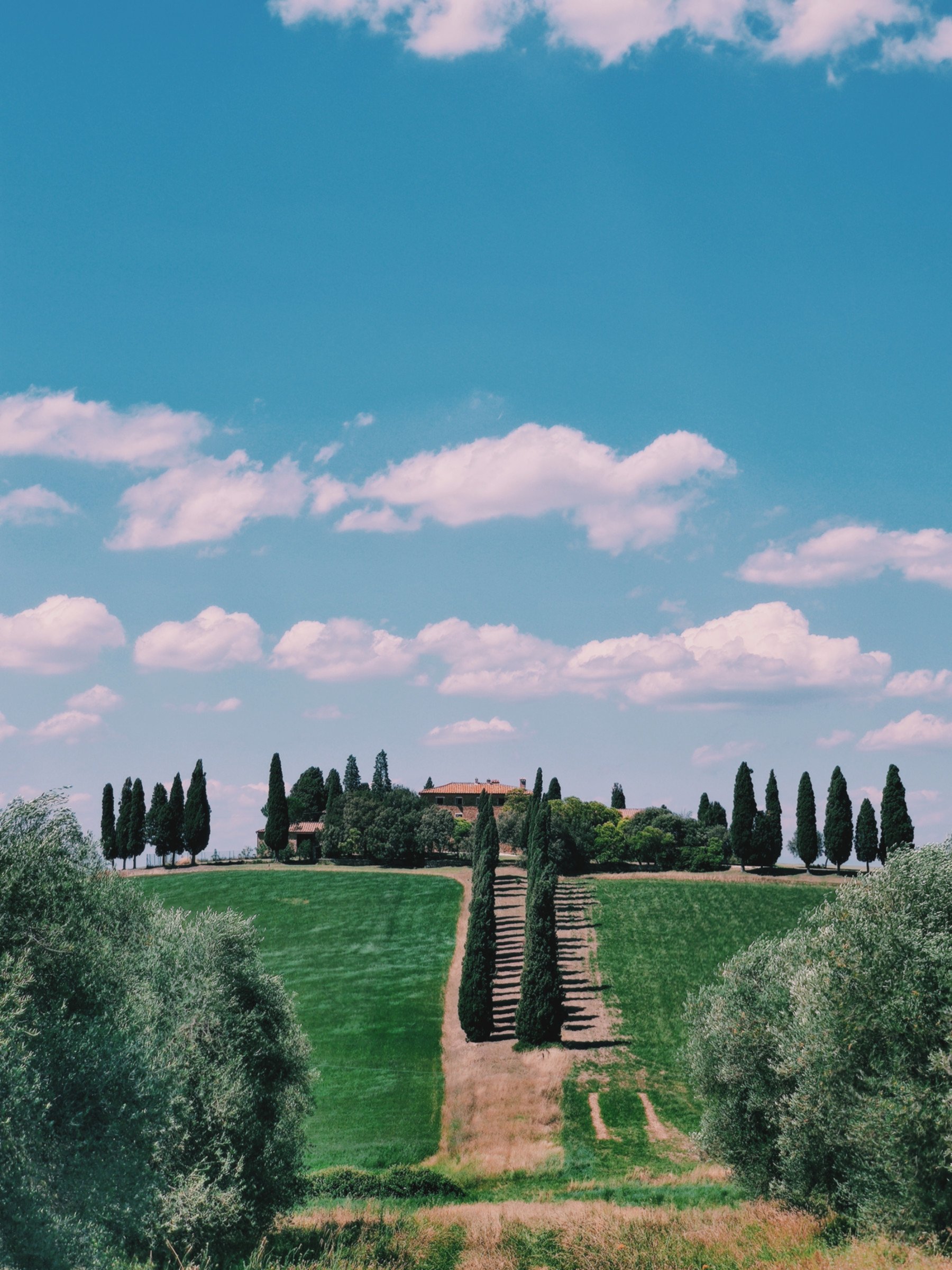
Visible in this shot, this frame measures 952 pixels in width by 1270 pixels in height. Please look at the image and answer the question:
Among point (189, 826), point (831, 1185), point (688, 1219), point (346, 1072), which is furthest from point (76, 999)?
point (189, 826)

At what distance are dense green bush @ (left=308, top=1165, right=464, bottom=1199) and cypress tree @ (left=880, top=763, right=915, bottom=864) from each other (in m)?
76.5

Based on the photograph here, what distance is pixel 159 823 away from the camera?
12150 cm

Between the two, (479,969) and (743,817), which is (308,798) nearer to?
(743,817)

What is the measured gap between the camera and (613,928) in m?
78.9

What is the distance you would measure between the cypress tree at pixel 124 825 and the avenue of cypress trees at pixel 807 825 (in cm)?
8126

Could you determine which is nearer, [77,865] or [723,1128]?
[77,865]

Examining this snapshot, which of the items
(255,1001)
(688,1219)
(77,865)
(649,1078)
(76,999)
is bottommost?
(649,1078)

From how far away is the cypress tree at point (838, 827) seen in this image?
103 metres

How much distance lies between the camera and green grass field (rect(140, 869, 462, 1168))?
45312 millimetres

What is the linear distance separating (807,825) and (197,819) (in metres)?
72.2

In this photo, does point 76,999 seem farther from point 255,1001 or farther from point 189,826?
point 189,826

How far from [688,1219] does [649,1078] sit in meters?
26.8

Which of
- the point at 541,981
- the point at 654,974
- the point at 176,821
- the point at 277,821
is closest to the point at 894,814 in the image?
the point at 654,974

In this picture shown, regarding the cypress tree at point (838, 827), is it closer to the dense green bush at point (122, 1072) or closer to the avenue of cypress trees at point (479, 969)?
the avenue of cypress trees at point (479, 969)
